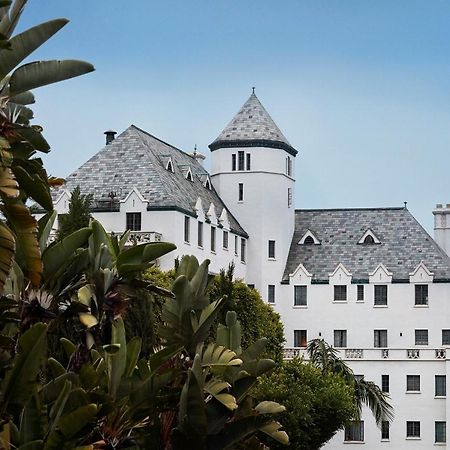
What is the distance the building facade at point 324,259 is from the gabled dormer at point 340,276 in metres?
0.07

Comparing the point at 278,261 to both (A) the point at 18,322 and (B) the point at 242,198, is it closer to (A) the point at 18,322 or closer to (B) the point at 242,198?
(B) the point at 242,198

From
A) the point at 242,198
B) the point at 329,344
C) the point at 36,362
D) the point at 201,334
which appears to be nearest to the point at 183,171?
the point at 242,198

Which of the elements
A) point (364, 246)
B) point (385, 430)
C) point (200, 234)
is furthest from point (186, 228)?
point (385, 430)

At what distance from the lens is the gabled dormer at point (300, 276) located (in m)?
85.1

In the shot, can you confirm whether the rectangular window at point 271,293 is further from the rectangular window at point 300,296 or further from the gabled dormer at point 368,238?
the gabled dormer at point 368,238

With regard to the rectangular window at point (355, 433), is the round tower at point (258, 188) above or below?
above

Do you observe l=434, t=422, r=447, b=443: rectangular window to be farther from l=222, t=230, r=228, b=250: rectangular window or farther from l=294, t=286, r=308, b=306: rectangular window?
l=222, t=230, r=228, b=250: rectangular window

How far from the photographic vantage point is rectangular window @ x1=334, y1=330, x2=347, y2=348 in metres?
83.6

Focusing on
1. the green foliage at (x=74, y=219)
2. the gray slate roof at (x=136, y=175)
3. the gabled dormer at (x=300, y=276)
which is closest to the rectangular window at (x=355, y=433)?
the gabled dormer at (x=300, y=276)

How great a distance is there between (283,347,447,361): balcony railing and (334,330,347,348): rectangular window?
4.61 ft

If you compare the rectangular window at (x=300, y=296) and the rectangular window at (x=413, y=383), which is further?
the rectangular window at (x=300, y=296)

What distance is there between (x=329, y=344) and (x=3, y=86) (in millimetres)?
66469

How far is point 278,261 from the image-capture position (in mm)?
85500

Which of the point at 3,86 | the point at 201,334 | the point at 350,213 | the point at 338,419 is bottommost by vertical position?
the point at 338,419
